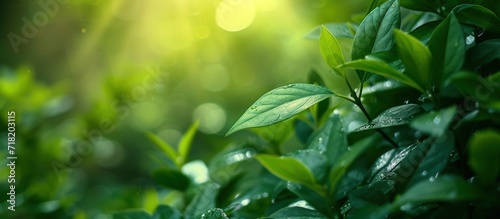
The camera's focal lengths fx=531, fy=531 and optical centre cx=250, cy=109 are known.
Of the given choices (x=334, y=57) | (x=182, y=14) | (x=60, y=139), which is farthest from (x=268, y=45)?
(x=334, y=57)

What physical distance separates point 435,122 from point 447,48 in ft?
0.35

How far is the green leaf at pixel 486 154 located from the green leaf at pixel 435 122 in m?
0.03

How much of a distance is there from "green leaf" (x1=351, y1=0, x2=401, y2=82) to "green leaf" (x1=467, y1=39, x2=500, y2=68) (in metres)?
0.09

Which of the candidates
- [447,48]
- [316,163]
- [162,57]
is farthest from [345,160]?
[162,57]

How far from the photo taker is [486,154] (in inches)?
17.1

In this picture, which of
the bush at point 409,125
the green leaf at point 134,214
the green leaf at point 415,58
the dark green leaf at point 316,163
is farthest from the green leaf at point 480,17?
the green leaf at point 134,214

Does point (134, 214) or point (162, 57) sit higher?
point (162, 57)

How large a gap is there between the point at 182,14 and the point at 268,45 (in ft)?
1.29

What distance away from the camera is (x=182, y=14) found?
229 cm

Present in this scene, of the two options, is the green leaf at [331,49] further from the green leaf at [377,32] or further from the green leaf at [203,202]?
the green leaf at [203,202]

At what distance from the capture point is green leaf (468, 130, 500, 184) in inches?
16.8

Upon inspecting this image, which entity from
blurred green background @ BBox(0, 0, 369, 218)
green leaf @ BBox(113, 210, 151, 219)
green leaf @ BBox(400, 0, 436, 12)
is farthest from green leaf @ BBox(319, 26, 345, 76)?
blurred green background @ BBox(0, 0, 369, 218)

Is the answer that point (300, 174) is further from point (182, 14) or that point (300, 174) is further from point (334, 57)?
point (182, 14)

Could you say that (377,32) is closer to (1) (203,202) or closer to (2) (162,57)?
(1) (203,202)
